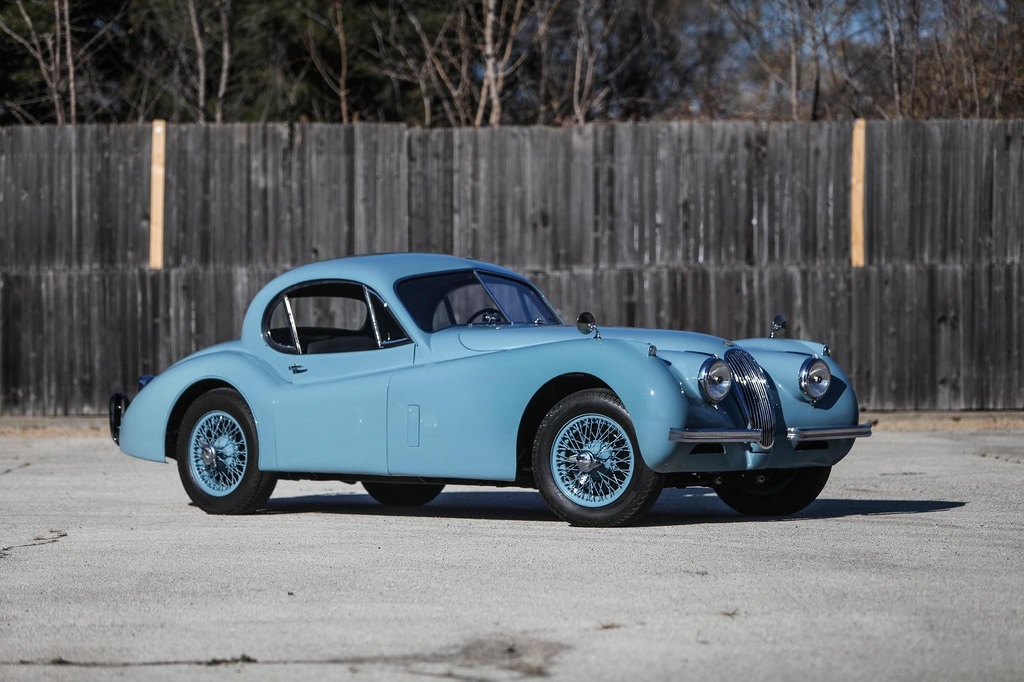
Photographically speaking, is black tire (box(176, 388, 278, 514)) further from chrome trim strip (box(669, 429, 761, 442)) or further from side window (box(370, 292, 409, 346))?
chrome trim strip (box(669, 429, 761, 442))

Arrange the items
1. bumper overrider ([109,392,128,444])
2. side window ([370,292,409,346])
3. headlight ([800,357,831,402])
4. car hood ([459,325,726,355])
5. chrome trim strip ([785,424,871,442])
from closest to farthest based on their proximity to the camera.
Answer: chrome trim strip ([785,424,871,442]), car hood ([459,325,726,355]), headlight ([800,357,831,402]), side window ([370,292,409,346]), bumper overrider ([109,392,128,444])

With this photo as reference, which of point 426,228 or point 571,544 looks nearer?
point 571,544

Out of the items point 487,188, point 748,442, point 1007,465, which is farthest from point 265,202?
point 748,442

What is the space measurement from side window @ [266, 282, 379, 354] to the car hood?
2.59 ft

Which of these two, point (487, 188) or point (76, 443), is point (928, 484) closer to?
point (487, 188)

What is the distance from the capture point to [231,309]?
55.3ft

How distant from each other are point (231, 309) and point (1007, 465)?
9045mm

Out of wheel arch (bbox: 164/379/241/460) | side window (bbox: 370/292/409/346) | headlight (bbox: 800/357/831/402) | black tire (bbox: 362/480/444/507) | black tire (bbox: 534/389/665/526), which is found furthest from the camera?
black tire (bbox: 362/480/444/507)

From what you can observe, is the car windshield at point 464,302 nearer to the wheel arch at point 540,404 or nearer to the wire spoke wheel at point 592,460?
the wheel arch at point 540,404

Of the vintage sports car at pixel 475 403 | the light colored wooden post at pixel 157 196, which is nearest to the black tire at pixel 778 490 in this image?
the vintage sports car at pixel 475 403

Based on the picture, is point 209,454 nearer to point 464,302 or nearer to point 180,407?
point 180,407

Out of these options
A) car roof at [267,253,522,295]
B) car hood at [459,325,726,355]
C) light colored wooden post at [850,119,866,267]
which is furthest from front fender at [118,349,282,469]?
light colored wooden post at [850,119,866,267]

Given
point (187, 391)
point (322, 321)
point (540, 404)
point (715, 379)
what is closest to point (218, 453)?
point (187, 391)

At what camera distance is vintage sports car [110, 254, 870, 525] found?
7676mm
